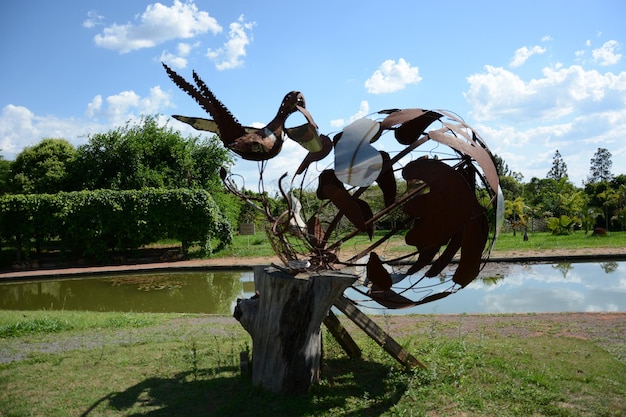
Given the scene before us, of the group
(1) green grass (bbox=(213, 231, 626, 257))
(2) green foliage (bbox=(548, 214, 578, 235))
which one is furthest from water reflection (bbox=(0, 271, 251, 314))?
(2) green foliage (bbox=(548, 214, 578, 235))

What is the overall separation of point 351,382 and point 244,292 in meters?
9.33

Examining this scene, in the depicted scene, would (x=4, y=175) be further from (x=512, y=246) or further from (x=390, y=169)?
(x=390, y=169)

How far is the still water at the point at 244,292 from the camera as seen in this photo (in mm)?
11273

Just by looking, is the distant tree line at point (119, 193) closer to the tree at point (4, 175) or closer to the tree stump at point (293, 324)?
the tree at point (4, 175)

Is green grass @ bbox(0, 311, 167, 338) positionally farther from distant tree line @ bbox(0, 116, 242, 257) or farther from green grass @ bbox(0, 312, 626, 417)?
distant tree line @ bbox(0, 116, 242, 257)

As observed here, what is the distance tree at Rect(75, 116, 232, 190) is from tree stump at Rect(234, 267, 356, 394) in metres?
20.5

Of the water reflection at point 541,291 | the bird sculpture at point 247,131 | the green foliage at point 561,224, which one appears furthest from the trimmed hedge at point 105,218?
the bird sculpture at point 247,131

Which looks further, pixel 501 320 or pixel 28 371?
pixel 501 320

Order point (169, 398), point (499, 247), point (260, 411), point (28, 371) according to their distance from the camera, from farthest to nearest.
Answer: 1. point (499, 247)
2. point (28, 371)
3. point (169, 398)
4. point (260, 411)

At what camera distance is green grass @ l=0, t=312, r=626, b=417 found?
4.56 metres

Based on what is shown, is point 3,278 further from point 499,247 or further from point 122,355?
point 499,247

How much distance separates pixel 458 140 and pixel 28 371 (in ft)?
17.6

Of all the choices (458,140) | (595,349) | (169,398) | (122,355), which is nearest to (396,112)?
(458,140)

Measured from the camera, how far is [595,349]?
20.6 feet
